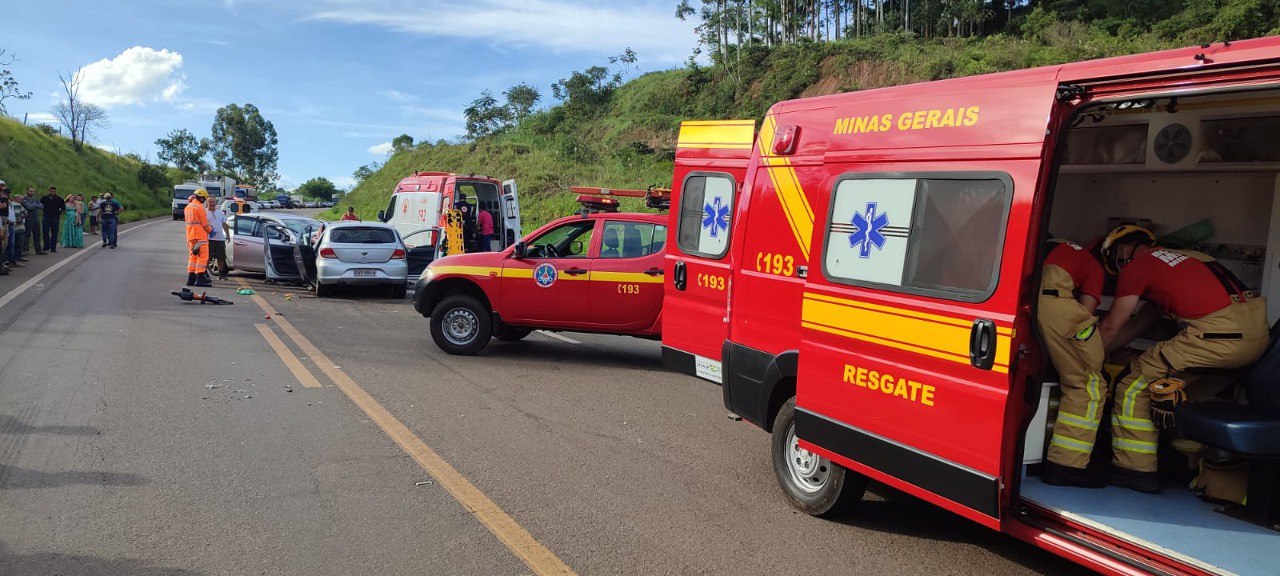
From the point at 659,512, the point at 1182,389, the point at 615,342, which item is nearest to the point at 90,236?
the point at 615,342

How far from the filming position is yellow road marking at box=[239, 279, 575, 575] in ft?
13.7

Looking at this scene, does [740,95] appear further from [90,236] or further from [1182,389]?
[1182,389]

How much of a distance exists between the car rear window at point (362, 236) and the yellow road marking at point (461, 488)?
7118mm

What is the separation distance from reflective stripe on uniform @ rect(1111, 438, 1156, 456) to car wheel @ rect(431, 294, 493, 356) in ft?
22.4

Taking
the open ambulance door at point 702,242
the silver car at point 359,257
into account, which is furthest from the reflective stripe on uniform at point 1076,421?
the silver car at point 359,257

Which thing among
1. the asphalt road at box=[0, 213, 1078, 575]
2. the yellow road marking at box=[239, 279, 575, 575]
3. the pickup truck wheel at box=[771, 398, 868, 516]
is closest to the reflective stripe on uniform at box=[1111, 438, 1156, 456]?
the asphalt road at box=[0, 213, 1078, 575]

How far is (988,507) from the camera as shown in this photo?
3.76 metres

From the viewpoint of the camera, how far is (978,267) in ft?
12.7

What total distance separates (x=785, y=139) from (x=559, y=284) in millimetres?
4517

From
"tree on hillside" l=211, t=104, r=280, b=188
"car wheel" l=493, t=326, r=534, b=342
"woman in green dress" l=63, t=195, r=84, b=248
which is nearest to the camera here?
"car wheel" l=493, t=326, r=534, b=342

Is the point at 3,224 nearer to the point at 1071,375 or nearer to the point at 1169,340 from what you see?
the point at 1071,375

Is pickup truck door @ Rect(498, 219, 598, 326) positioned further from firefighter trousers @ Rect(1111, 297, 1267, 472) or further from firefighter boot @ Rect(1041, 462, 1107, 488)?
firefighter trousers @ Rect(1111, 297, 1267, 472)

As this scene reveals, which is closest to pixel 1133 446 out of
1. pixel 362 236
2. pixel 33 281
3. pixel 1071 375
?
pixel 1071 375

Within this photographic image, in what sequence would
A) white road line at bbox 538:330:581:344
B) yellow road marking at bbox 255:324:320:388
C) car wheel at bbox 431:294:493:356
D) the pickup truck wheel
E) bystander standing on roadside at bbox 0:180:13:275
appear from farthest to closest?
bystander standing on roadside at bbox 0:180:13:275
white road line at bbox 538:330:581:344
car wheel at bbox 431:294:493:356
yellow road marking at bbox 255:324:320:388
the pickup truck wheel
